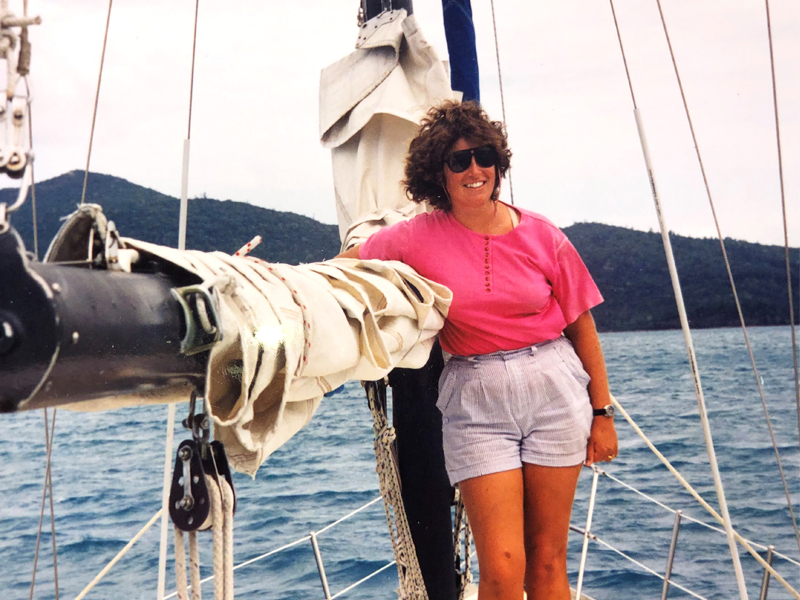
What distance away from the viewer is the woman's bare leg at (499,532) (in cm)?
138

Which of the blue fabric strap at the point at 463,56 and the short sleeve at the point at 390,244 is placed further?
the blue fabric strap at the point at 463,56

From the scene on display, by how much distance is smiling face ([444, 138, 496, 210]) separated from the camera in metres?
A: 1.46

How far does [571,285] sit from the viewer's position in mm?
1492

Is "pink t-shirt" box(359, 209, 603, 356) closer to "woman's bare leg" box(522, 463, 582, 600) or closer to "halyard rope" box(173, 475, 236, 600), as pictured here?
"woman's bare leg" box(522, 463, 582, 600)

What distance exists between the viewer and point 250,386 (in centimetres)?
83

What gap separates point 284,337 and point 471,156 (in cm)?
73

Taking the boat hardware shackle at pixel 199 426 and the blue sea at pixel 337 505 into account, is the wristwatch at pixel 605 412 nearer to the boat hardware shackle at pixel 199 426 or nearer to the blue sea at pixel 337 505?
the boat hardware shackle at pixel 199 426

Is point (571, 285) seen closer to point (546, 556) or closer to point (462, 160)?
point (462, 160)

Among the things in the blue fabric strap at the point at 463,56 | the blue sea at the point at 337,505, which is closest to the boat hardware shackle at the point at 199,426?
the blue fabric strap at the point at 463,56

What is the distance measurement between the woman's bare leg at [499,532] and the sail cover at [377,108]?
80cm

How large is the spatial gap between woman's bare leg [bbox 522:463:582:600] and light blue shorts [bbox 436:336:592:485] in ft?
0.09

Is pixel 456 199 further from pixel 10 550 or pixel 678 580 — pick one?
pixel 10 550

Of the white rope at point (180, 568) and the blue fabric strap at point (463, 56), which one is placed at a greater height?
the blue fabric strap at point (463, 56)

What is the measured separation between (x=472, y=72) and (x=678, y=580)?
6211 millimetres
